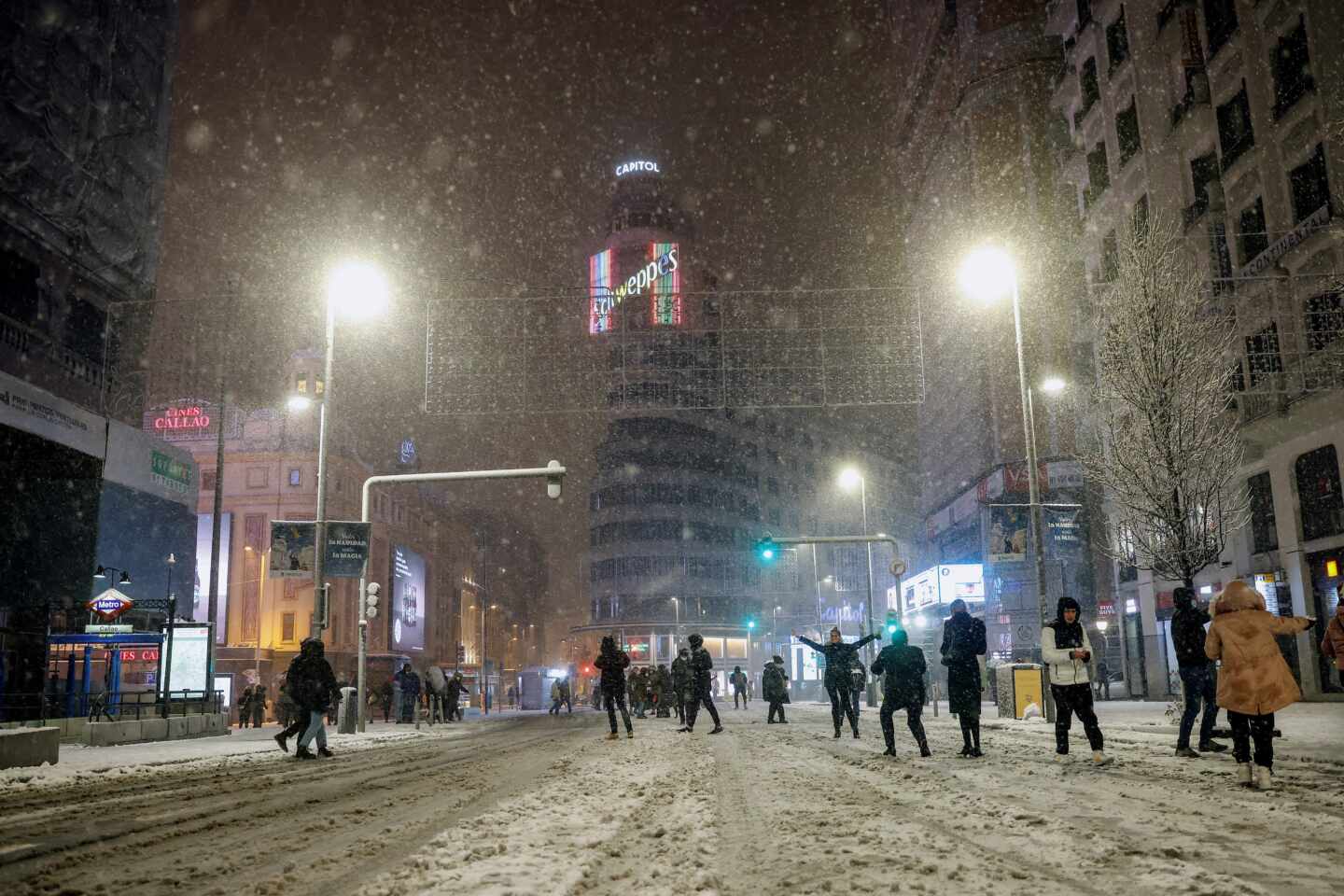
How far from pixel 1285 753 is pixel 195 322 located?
3034cm

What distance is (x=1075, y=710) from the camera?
436 inches

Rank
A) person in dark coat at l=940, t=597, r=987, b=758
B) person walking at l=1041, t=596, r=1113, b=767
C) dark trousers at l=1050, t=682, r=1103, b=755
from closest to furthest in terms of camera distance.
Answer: dark trousers at l=1050, t=682, r=1103, b=755, person walking at l=1041, t=596, r=1113, b=767, person in dark coat at l=940, t=597, r=987, b=758

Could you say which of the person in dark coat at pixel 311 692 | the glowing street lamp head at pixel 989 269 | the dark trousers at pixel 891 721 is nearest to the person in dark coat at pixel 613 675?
the person in dark coat at pixel 311 692

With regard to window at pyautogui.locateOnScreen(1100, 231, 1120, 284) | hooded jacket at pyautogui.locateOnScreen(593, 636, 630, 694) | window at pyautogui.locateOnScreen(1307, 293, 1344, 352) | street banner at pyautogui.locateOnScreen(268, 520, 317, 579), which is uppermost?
window at pyautogui.locateOnScreen(1100, 231, 1120, 284)

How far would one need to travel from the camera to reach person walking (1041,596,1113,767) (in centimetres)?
1091

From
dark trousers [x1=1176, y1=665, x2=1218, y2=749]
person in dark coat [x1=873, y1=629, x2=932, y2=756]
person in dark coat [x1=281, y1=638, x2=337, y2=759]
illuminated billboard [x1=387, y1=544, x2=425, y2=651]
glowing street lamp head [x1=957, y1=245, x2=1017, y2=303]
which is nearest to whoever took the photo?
dark trousers [x1=1176, y1=665, x2=1218, y2=749]

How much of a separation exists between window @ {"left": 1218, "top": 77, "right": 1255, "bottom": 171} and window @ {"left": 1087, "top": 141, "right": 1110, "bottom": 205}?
31.3ft

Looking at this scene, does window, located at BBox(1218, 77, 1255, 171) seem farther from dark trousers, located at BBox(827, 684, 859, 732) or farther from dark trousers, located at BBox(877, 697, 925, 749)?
dark trousers, located at BBox(877, 697, 925, 749)

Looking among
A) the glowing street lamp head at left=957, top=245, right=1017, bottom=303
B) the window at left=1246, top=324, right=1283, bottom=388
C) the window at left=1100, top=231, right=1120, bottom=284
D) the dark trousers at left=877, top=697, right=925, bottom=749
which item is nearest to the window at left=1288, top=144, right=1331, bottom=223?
the window at left=1246, top=324, right=1283, bottom=388

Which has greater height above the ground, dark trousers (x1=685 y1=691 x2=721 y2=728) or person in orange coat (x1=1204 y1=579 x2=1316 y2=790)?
person in orange coat (x1=1204 y1=579 x2=1316 y2=790)

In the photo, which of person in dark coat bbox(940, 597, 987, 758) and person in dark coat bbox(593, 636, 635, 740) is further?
person in dark coat bbox(593, 636, 635, 740)

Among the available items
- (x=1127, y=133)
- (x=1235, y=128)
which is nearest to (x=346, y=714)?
(x=1235, y=128)

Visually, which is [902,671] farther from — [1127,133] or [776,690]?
[1127,133]

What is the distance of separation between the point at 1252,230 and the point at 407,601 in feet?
242
